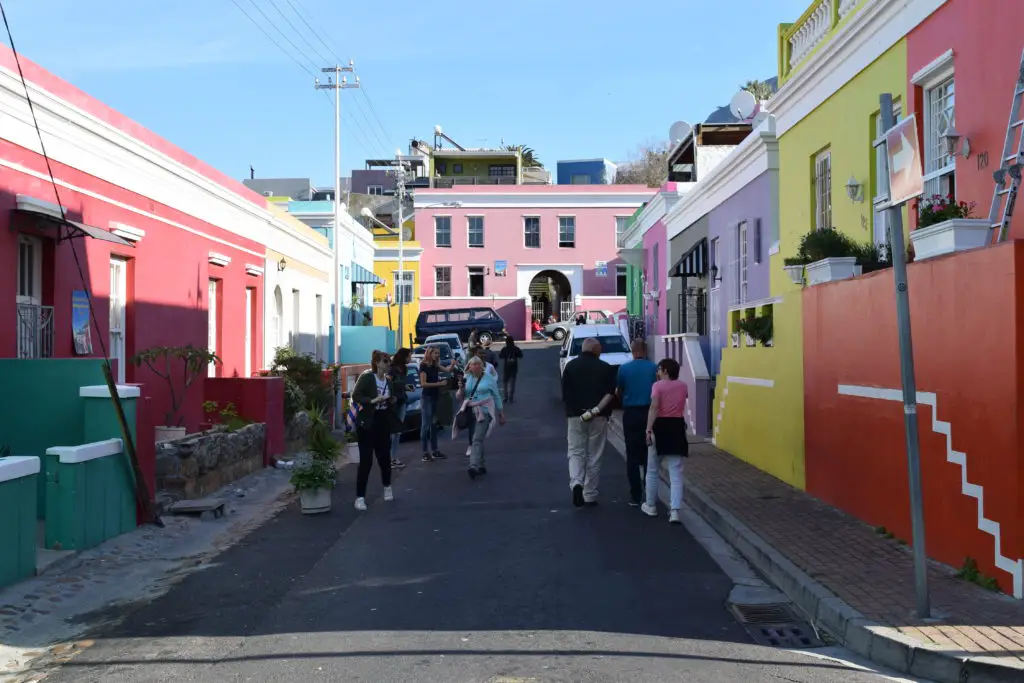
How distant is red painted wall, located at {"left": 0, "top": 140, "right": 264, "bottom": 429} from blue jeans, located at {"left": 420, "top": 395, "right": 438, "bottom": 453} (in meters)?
3.77

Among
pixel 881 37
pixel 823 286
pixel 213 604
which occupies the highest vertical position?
pixel 881 37

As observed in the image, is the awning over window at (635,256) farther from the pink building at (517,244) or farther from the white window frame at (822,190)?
the white window frame at (822,190)

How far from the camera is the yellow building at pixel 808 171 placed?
39.1ft

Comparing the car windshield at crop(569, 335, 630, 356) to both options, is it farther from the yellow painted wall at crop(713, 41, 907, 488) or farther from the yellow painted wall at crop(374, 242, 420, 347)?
the yellow painted wall at crop(374, 242, 420, 347)

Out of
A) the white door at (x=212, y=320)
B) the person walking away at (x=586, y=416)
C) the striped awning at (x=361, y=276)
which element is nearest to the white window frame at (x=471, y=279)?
the striped awning at (x=361, y=276)

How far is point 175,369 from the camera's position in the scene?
16938 millimetres

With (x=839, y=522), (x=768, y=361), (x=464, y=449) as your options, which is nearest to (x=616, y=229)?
(x=464, y=449)

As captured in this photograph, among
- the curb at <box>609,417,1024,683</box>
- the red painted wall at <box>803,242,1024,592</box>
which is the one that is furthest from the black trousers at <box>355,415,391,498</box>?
the red painted wall at <box>803,242,1024,592</box>

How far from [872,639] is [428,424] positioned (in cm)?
1175

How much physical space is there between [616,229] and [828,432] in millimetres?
43936

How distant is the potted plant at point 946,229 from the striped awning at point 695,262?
13135 mm

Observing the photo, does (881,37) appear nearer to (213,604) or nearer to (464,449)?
(213,604)

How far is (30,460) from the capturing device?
28.2 ft

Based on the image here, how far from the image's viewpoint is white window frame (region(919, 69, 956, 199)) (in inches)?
405
